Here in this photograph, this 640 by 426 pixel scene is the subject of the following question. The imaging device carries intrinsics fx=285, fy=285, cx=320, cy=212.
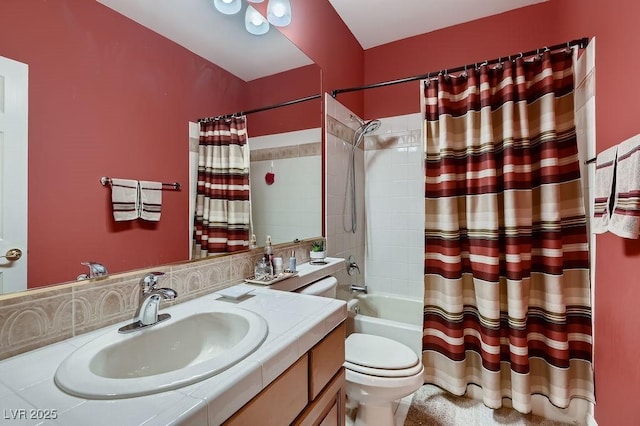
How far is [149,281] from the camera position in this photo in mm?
855

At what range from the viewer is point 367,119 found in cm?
269

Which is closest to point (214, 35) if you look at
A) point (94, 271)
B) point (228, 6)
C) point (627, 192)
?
point (228, 6)

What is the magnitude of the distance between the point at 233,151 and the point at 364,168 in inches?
62.3

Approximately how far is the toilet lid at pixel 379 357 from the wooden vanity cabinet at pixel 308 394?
36cm

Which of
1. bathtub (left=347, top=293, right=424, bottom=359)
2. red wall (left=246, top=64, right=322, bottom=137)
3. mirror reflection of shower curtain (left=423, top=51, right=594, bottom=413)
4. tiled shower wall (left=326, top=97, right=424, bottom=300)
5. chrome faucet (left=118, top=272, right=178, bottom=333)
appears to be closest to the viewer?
chrome faucet (left=118, top=272, right=178, bottom=333)

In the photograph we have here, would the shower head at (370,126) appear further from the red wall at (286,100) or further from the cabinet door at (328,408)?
the cabinet door at (328,408)

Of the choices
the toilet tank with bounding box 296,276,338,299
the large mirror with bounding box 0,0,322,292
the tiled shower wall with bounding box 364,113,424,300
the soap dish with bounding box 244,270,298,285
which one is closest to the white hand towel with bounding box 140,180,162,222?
the large mirror with bounding box 0,0,322,292

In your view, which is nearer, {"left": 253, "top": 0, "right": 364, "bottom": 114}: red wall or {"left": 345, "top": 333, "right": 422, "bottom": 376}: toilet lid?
{"left": 345, "top": 333, "right": 422, "bottom": 376}: toilet lid

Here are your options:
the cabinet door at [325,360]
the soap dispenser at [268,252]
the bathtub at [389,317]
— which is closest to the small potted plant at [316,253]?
the soap dispenser at [268,252]

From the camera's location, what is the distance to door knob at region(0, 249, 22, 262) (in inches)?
26.0

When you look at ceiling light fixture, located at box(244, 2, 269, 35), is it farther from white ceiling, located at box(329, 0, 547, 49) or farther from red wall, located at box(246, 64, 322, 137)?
white ceiling, located at box(329, 0, 547, 49)

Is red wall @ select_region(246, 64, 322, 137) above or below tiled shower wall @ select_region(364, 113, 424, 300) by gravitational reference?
above

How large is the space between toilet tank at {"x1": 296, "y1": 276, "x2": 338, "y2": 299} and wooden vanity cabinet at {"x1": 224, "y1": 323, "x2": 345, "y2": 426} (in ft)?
1.49

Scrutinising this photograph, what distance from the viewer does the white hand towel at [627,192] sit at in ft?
3.10
